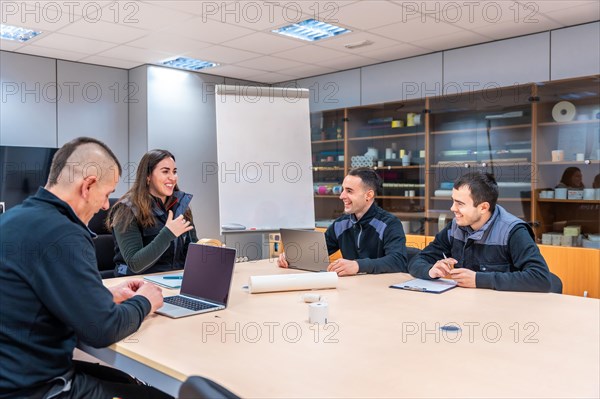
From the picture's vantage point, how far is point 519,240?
99.0 inches

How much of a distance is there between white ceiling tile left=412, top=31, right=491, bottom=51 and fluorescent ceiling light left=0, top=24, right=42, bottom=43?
3549mm

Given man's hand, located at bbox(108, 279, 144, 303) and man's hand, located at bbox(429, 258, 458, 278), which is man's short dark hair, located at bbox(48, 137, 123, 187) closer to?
man's hand, located at bbox(108, 279, 144, 303)

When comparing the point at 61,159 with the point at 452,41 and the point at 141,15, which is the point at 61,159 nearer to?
the point at 141,15

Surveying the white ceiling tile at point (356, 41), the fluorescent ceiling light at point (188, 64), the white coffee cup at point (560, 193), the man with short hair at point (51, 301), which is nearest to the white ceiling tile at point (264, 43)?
the white ceiling tile at point (356, 41)

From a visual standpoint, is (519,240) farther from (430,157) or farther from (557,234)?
(430,157)

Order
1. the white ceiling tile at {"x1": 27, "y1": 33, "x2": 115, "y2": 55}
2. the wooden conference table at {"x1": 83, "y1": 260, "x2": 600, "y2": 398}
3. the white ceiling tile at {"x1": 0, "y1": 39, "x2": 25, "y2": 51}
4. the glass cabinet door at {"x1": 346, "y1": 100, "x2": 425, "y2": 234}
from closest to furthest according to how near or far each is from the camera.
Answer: the wooden conference table at {"x1": 83, "y1": 260, "x2": 600, "y2": 398} → the white ceiling tile at {"x1": 27, "y1": 33, "x2": 115, "y2": 55} → the white ceiling tile at {"x1": 0, "y1": 39, "x2": 25, "y2": 51} → the glass cabinet door at {"x1": 346, "y1": 100, "x2": 425, "y2": 234}

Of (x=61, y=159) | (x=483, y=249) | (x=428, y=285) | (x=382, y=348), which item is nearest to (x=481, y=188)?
(x=483, y=249)

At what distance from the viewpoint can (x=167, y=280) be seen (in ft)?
8.62

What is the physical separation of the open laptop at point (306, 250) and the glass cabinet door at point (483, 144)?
8.48ft

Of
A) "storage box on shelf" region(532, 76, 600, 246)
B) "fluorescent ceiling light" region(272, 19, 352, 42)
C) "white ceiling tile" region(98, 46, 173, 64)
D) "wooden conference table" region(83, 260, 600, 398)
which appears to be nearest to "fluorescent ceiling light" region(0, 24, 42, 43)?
"white ceiling tile" region(98, 46, 173, 64)

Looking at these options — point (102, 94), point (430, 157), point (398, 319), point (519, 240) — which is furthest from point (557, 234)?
point (102, 94)

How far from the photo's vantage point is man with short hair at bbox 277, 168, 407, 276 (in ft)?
10.2

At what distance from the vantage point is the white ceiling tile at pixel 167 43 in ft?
15.8

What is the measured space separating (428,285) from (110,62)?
4.68 metres
